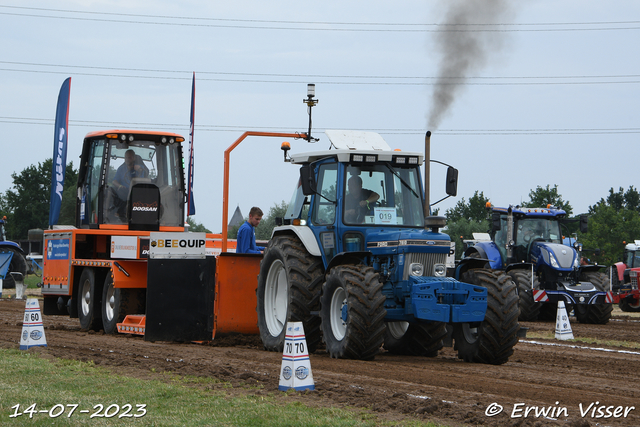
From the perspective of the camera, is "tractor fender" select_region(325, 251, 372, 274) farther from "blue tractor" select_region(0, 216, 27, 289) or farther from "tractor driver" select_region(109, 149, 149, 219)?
"blue tractor" select_region(0, 216, 27, 289)

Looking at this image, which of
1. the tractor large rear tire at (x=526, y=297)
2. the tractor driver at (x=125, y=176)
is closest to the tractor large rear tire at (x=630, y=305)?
the tractor large rear tire at (x=526, y=297)

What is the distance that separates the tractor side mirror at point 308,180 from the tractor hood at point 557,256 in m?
10.5

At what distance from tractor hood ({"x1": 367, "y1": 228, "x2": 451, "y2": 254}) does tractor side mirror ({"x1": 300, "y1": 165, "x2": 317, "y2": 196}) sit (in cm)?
100

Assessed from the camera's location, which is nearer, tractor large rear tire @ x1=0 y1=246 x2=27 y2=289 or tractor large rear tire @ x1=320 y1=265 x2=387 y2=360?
tractor large rear tire @ x1=320 y1=265 x2=387 y2=360

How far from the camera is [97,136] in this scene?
1462cm

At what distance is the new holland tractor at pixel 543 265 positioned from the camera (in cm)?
1827

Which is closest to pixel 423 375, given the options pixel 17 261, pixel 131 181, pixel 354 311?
pixel 354 311

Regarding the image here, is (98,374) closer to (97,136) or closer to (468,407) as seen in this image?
(468,407)

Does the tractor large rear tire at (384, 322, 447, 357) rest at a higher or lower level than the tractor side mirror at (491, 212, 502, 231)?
lower

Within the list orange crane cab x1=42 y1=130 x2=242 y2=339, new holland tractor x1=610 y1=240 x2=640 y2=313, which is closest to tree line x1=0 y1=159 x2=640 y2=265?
new holland tractor x1=610 y1=240 x2=640 y2=313

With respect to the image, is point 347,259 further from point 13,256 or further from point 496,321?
point 13,256

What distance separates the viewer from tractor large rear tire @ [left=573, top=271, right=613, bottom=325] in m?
18.7

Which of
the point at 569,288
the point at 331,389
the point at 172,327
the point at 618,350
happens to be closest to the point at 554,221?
the point at 569,288

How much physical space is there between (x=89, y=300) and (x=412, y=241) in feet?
21.8
